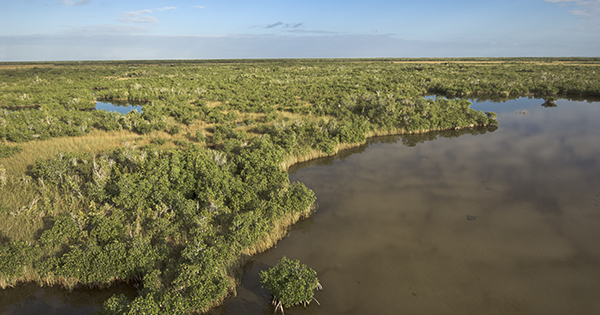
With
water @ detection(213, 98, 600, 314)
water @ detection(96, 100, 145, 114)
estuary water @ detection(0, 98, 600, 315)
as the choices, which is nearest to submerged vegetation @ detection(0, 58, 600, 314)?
estuary water @ detection(0, 98, 600, 315)

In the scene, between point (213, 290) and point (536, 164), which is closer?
point (213, 290)

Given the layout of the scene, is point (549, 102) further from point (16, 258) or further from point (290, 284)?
point (16, 258)

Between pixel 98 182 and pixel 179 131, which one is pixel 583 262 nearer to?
pixel 98 182

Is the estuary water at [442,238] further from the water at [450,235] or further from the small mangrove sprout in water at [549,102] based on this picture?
the small mangrove sprout in water at [549,102]

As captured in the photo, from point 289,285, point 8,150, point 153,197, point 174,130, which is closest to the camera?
point 289,285

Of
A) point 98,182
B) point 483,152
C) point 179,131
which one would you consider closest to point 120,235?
point 98,182

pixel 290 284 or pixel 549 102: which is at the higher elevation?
pixel 549 102

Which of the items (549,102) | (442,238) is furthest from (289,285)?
(549,102)
